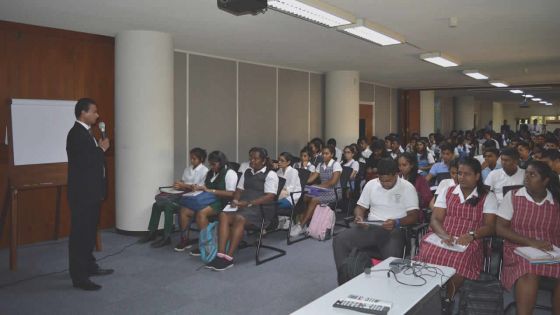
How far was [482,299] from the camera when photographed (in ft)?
9.79

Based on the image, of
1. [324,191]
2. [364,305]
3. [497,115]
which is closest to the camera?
[364,305]

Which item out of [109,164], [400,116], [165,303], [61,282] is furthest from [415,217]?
[400,116]

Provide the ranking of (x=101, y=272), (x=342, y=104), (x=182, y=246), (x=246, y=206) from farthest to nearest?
(x=342, y=104) → (x=182, y=246) → (x=246, y=206) → (x=101, y=272)

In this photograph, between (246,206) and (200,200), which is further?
(200,200)

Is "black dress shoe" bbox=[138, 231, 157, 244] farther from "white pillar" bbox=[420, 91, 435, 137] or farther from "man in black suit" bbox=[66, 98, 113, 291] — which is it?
"white pillar" bbox=[420, 91, 435, 137]

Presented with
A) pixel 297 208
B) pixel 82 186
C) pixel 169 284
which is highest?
pixel 82 186

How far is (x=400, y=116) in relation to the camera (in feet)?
48.7

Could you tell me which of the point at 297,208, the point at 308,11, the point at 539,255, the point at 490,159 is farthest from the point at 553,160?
the point at 308,11

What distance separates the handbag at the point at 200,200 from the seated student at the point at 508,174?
313 centimetres

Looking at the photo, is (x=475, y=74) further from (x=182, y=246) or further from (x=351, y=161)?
(x=182, y=246)

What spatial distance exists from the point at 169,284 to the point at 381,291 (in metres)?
2.54

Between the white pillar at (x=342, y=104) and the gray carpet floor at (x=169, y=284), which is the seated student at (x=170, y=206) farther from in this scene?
the white pillar at (x=342, y=104)

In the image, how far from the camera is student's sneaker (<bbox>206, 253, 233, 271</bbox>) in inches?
186

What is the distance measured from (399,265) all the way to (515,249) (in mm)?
990
